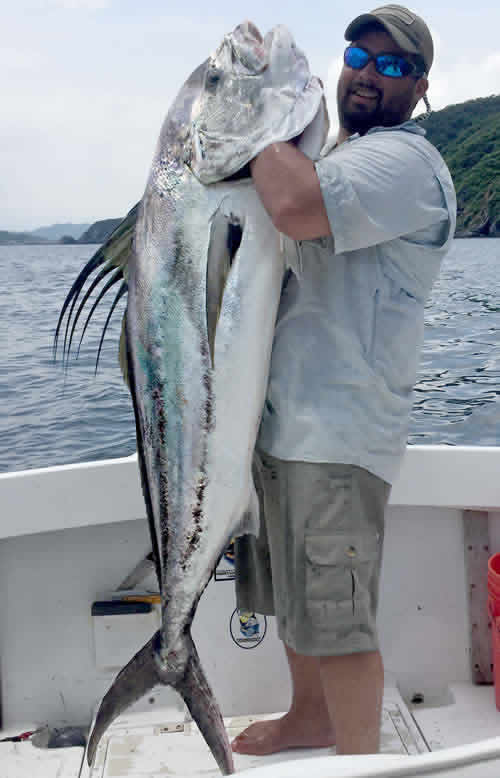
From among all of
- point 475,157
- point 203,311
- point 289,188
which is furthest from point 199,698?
point 475,157

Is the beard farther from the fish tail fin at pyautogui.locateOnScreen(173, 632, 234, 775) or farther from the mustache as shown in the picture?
the fish tail fin at pyautogui.locateOnScreen(173, 632, 234, 775)

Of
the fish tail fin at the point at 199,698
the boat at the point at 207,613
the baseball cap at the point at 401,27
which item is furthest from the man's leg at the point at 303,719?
the baseball cap at the point at 401,27

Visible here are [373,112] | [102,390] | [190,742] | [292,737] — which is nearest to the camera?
[373,112]

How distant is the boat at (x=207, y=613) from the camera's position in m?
2.72

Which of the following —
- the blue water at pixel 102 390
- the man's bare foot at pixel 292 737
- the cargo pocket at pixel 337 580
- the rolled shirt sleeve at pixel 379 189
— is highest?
the rolled shirt sleeve at pixel 379 189

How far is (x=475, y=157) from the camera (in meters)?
41.2

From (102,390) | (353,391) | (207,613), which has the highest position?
(353,391)

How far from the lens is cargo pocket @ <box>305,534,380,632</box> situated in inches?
78.5

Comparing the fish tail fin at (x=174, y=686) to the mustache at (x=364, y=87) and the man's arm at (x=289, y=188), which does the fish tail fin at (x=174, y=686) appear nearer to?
the man's arm at (x=289, y=188)

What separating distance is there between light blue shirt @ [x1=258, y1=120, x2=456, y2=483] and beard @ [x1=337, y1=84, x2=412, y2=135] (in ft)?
0.24

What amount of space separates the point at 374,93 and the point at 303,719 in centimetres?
191

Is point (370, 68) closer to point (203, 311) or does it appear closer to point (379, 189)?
point (379, 189)

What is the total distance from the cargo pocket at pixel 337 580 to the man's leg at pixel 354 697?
0.12 m

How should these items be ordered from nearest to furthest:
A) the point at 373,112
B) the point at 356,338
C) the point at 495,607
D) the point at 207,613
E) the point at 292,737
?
1. the point at 356,338
2. the point at 373,112
3. the point at 292,737
4. the point at 495,607
5. the point at 207,613
